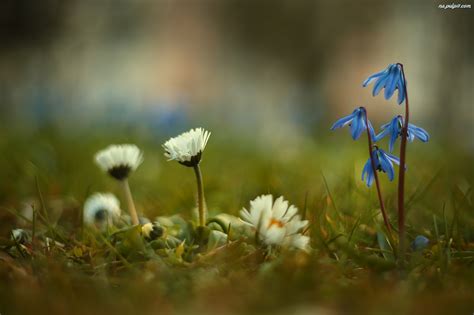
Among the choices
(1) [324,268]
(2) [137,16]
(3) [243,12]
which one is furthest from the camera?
(3) [243,12]

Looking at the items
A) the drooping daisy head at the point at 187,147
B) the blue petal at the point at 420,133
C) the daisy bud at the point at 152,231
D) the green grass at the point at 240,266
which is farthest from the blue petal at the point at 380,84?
the daisy bud at the point at 152,231

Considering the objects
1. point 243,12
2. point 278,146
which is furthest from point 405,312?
point 243,12

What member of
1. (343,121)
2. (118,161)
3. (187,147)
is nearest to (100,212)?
(118,161)

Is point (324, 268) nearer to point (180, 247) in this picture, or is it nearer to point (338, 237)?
point (338, 237)

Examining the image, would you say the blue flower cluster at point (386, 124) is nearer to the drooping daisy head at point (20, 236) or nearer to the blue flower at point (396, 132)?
the blue flower at point (396, 132)

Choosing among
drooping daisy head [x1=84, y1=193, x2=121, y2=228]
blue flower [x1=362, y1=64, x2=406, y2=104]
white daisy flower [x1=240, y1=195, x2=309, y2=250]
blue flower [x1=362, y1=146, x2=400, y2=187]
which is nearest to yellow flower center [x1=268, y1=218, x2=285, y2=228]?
white daisy flower [x1=240, y1=195, x2=309, y2=250]

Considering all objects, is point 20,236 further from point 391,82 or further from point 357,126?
point 391,82

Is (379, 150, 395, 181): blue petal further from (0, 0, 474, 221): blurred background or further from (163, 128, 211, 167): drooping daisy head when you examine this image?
(0, 0, 474, 221): blurred background
